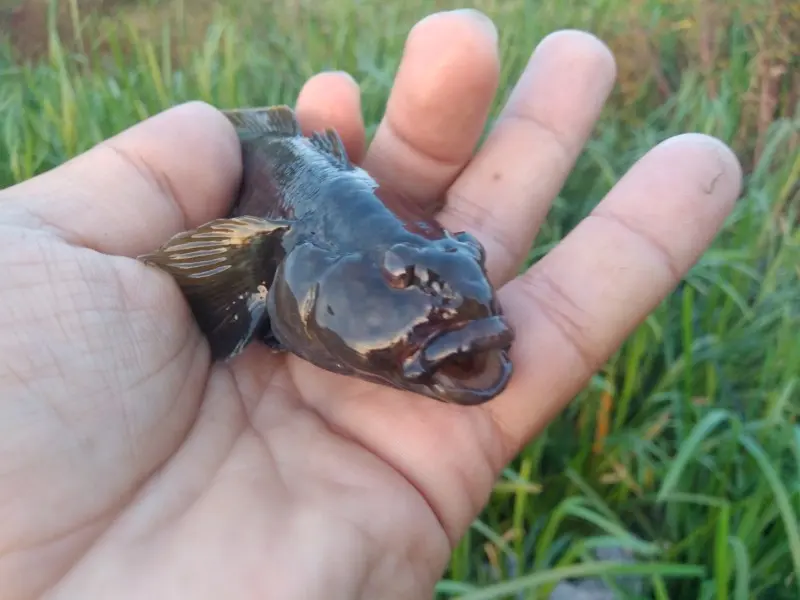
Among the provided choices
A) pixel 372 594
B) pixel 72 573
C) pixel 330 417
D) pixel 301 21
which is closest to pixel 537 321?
pixel 330 417

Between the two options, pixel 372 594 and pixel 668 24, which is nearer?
pixel 372 594

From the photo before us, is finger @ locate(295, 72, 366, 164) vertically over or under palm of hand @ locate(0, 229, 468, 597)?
over

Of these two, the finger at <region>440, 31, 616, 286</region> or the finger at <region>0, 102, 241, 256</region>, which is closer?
the finger at <region>0, 102, 241, 256</region>

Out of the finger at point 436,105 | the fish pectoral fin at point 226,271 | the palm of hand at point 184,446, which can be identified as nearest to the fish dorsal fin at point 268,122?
the finger at point 436,105

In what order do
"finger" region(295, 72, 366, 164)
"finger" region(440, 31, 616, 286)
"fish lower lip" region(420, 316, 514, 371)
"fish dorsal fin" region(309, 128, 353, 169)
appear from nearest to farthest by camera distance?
1. "fish lower lip" region(420, 316, 514, 371)
2. "fish dorsal fin" region(309, 128, 353, 169)
3. "finger" region(440, 31, 616, 286)
4. "finger" region(295, 72, 366, 164)

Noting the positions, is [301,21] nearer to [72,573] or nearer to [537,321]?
[537,321]

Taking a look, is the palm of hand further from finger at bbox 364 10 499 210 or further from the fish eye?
finger at bbox 364 10 499 210

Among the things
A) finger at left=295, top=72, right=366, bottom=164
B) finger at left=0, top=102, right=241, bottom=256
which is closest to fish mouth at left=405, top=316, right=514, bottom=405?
finger at left=0, top=102, right=241, bottom=256
